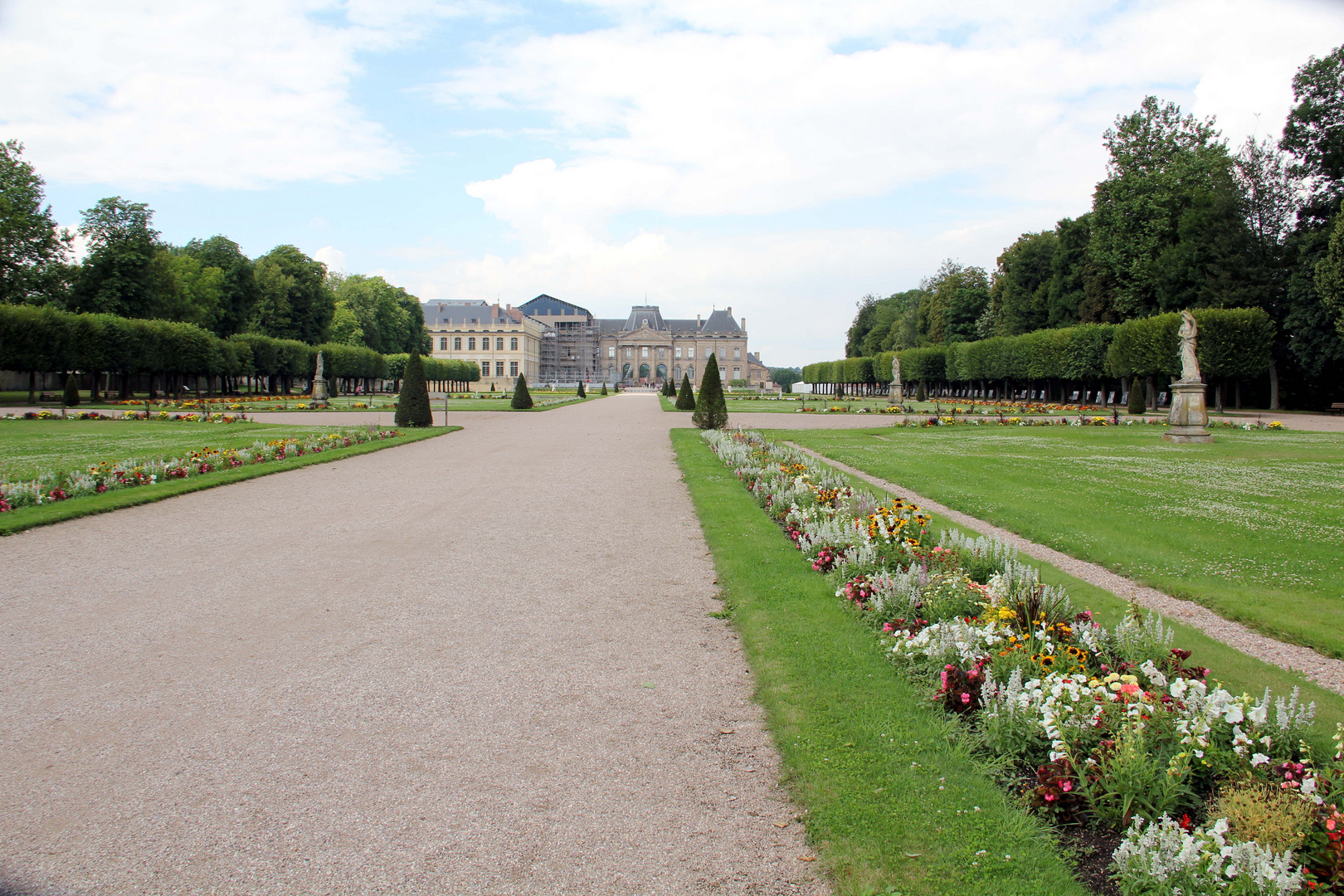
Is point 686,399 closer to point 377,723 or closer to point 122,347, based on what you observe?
point 122,347

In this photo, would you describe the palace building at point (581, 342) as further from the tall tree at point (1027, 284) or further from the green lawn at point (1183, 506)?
the green lawn at point (1183, 506)

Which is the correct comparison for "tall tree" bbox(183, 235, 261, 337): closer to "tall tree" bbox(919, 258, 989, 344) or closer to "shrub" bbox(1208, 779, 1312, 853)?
"tall tree" bbox(919, 258, 989, 344)

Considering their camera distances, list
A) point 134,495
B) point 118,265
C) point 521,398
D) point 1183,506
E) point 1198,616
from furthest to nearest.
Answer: point 118,265 → point 521,398 → point 134,495 → point 1183,506 → point 1198,616

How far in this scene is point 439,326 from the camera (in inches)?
3947

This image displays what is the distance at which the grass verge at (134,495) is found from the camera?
7.44 meters

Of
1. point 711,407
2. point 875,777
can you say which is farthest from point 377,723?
point 711,407

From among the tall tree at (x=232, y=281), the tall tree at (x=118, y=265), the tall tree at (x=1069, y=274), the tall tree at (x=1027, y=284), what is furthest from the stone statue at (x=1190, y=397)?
the tall tree at (x=232, y=281)

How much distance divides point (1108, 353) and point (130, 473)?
116 feet

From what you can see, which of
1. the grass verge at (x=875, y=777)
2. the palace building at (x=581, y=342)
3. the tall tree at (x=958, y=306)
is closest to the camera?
the grass verge at (x=875, y=777)

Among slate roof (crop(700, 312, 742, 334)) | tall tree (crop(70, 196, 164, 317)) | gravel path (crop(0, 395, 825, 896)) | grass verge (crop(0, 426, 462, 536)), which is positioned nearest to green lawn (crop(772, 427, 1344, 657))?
gravel path (crop(0, 395, 825, 896))

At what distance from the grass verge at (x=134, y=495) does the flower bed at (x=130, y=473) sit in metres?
0.15

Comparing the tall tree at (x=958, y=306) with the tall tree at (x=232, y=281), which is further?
the tall tree at (x=958, y=306)

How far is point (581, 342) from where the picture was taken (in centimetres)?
11069

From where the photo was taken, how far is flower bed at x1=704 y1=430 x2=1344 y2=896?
6.94ft
